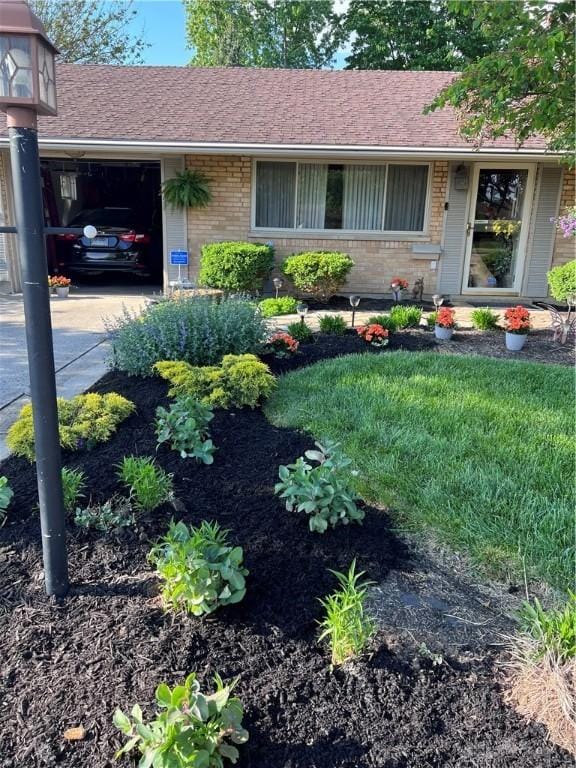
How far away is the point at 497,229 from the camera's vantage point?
10609mm

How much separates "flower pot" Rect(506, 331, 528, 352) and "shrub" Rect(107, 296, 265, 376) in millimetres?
3056

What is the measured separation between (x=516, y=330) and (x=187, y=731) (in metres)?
6.37

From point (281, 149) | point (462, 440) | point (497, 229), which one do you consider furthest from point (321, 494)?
point (497, 229)

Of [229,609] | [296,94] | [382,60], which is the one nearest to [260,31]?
[382,60]

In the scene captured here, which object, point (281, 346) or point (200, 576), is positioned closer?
point (200, 576)

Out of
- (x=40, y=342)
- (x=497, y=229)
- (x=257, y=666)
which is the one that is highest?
(x=497, y=229)

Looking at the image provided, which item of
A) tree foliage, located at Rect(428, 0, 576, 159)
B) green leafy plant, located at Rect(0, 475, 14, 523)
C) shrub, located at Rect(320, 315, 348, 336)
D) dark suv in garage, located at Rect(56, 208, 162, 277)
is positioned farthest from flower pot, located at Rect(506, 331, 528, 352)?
dark suv in garage, located at Rect(56, 208, 162, 277)

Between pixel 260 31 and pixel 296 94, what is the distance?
18445mm

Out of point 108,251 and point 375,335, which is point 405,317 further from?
point 108,251

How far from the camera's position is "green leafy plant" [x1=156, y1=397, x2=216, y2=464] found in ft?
11.5

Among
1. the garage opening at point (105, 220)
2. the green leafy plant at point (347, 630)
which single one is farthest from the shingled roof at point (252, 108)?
the green leafy plant at point (347, 630)

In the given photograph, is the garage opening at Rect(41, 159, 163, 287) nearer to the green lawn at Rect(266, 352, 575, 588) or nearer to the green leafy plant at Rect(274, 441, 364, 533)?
the green lawn at Rect(266, 352, 575, 588)

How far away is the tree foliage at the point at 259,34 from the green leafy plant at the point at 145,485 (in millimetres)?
28717

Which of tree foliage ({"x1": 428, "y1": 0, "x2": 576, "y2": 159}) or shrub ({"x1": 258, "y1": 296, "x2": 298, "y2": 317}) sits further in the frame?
shrub ({"x1": 258, "y1": 296, "x2": 298, "y2": 317})
